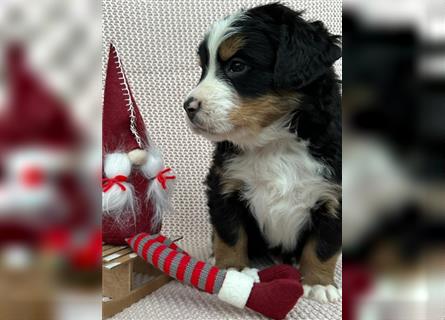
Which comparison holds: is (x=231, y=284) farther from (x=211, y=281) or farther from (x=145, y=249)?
(x=145, y=249)

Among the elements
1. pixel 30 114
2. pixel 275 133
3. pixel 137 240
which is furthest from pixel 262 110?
pixel 30 114

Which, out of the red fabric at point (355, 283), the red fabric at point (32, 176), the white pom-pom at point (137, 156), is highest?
the red fabric at point (32, 176)

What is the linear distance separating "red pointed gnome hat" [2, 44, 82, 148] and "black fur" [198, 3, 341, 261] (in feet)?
2.92

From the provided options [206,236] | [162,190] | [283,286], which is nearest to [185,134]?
[206,236]

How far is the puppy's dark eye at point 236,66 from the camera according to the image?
1381 mm

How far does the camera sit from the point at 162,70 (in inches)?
89.5

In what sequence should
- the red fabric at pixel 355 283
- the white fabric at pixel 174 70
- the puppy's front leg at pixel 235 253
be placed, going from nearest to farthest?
1. the red fabric at pixel 355 283
2. the puppy's front leg at pixel 235 253
3. the white fabric at pixel 174 70

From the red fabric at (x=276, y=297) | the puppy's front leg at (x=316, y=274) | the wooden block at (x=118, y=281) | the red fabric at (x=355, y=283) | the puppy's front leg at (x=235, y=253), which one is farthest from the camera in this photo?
the puppy's front leg at (x=235, y=253)

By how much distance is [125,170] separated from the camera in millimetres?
1508

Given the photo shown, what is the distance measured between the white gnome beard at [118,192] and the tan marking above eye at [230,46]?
454 millimetres

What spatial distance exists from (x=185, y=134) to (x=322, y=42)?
1002mm

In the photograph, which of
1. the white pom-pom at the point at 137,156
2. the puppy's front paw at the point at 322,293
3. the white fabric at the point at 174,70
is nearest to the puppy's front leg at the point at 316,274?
the puppy's front paw at the point at 322,293

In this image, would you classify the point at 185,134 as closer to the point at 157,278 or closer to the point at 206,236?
the point at 206,236

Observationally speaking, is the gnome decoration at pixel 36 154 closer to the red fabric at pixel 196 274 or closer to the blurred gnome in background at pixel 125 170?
the red fabric at pixel 196 274
